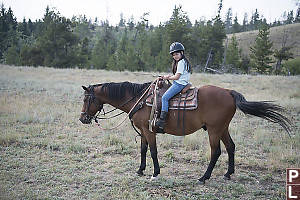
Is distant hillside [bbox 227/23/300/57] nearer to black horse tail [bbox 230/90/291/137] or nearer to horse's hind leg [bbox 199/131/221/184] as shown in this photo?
black horse tail [bbox 230/90/291/137]

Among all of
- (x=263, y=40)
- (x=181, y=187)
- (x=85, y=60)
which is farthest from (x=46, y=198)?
(x=263, y=40)

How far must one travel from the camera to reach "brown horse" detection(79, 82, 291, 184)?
4.68 meters

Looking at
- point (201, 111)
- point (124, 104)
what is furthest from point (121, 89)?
point (201, 111)

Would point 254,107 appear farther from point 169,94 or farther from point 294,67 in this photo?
point 294,67

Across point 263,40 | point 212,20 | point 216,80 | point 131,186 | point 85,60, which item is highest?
point 212,20

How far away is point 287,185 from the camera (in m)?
4.53

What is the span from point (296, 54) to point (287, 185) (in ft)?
194

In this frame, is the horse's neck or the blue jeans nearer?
the blue jeans

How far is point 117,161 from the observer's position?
5844mm

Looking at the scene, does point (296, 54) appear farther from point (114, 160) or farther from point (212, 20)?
point (114, 160)

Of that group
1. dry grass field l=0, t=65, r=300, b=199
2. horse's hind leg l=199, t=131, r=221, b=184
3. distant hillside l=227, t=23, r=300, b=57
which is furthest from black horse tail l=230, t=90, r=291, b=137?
distant hillside l=227, t=23, r=300, b=57

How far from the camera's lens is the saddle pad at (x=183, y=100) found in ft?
15.5

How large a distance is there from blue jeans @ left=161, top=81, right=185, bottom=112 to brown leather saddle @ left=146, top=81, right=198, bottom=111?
0.36ft

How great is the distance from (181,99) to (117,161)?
233 centimetres
